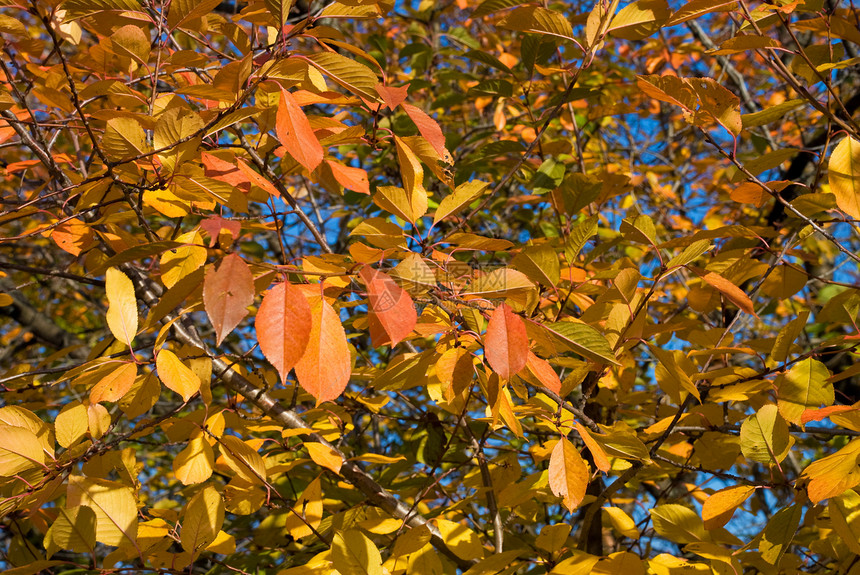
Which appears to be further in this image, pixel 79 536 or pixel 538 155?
pixel 538 155

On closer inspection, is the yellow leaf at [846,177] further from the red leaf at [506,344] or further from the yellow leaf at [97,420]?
the yellow leaf at [97,420]

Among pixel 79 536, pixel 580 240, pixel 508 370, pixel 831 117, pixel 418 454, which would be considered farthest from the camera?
pixel 418 454

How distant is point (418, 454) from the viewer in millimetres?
1825

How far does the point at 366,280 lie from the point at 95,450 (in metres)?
0.77

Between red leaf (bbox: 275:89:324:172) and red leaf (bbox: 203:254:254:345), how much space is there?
0.21 metres

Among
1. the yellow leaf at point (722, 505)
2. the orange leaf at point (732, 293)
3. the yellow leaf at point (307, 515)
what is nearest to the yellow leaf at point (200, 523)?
the yellow leaf at point (307, 515)

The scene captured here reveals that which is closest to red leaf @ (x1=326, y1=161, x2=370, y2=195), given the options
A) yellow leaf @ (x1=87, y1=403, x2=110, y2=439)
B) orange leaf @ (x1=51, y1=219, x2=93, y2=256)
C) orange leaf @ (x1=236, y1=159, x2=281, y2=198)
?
orange leaf @ (x1=236, y1=159, x2=281, y2=198)

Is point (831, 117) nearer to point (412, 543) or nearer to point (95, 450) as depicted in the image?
point (412, 543)

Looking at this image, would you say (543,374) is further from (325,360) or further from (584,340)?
(325,360)

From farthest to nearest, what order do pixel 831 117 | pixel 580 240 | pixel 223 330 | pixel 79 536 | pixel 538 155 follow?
pixel 538 155, pixel 580 240, pixel 831 117, pixel 79 536, pixel 223 330

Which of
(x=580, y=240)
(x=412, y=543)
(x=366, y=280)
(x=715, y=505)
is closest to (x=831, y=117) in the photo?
(x=580, y=240)

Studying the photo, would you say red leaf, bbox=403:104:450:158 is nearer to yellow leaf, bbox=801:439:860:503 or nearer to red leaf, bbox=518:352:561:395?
red leaf, bbox=518:352:561:395

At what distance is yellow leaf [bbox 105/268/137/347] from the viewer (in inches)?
40.1

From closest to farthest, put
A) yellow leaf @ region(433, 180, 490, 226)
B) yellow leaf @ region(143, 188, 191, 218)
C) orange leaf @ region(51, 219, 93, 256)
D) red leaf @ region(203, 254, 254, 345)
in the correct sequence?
1. red leaf @ region(203, 254, 254, 345)
2. yellow leaf @ region(433, 180, 490, 226)
3. yellow leaf @ region(143, 188, 191, 218)
4. orange leaf @ region(51, 219, 93, 256)
